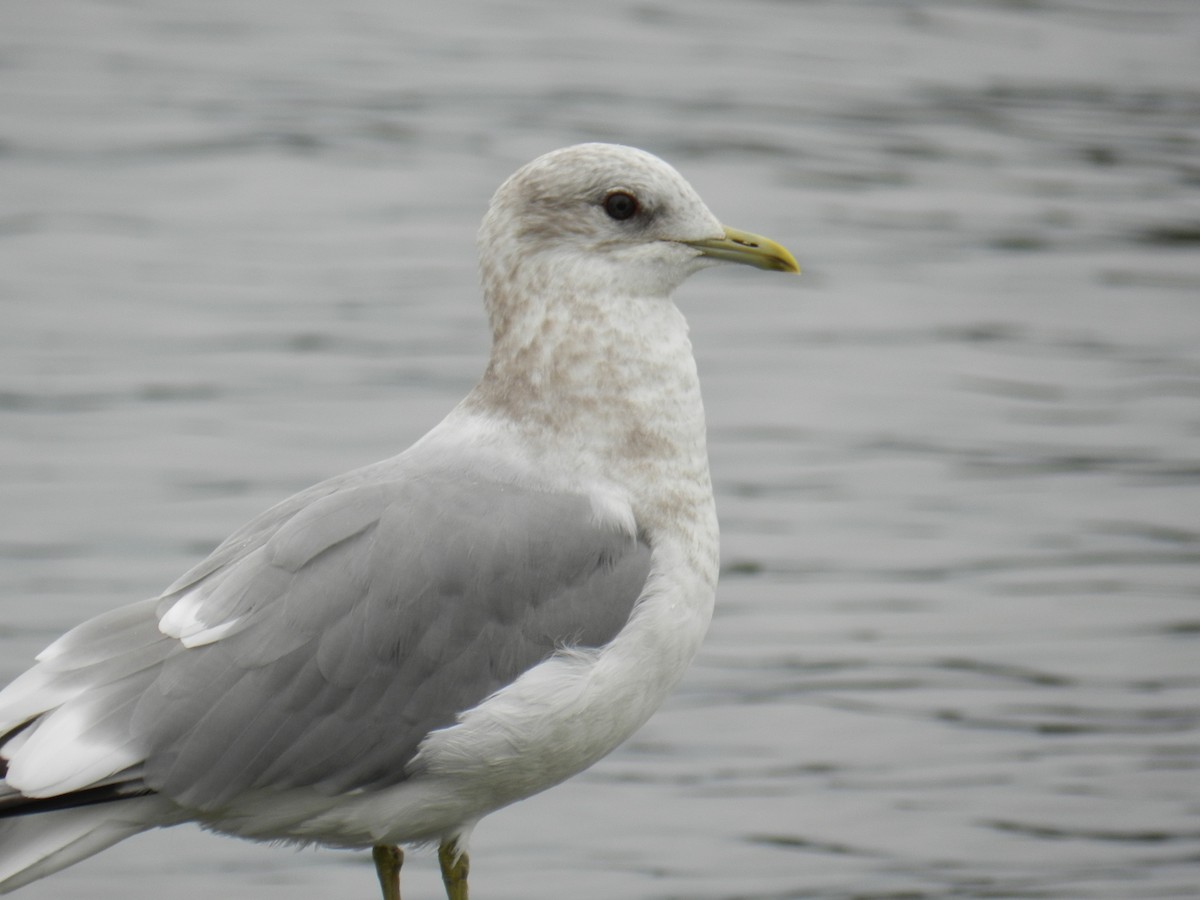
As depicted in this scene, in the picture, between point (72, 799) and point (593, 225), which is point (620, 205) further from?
point (72, 799)

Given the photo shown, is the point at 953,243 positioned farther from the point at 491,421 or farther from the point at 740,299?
the point at 491,421

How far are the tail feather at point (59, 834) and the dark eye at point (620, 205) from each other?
62.4 inches

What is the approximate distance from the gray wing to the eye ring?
66cm

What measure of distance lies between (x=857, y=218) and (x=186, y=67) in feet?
15.6

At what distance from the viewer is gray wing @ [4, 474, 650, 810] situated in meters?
4.23

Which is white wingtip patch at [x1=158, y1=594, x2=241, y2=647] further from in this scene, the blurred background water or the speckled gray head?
the blurred background water

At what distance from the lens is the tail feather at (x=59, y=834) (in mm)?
4117

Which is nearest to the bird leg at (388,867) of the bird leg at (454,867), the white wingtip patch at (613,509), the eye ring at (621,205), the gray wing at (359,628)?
the bird leg at (454,867)

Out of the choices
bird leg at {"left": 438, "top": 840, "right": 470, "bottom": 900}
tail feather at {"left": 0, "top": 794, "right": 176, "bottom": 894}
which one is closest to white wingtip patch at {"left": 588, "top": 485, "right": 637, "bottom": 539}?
bird leg at {"left": 438, "top": 840, "right": 470, "bottom": 900}

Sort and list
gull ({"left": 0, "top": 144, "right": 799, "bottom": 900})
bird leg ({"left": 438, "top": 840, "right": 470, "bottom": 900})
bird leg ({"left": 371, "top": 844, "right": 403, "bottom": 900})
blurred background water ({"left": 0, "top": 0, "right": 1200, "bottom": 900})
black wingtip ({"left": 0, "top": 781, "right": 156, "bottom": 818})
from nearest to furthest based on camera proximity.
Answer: black wingtip ({"left": 0, "top": 781, "right": 156, "bottom": 818}), gull ({"left": 0, "top": 144, "right": 799, "bottom": 900}), bird leg ({"left": 438, "top": 840, "right": 470, "bottom": 900}), bird leg ({"left": 371, "top": 844, "right": 403, "bottom": 900}), blurred background water ({"left": 0, "top": 0, "right": 1200, "bottom": 900})

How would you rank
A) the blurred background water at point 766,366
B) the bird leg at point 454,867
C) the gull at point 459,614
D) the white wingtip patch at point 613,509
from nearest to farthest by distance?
the gull at point 459,614 < the white wingtip patch at point 613,509 < the bird leg at point 454,867 < the blurred background water at point 766,366

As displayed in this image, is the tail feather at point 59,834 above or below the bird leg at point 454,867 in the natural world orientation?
above

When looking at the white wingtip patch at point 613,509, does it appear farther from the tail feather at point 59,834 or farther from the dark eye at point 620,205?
the tail feather at point 59,834

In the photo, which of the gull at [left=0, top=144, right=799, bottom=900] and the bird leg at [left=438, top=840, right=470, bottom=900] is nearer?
the gull at [left=0, top=144, right=799, bottom=900]
